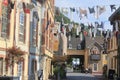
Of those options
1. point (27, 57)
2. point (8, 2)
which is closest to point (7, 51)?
point (8, 2)

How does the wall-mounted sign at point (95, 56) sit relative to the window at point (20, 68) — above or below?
above

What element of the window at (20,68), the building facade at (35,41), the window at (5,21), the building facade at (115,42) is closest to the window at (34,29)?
the building facade at (35,41)

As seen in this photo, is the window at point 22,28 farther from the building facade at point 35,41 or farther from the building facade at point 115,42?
the building facade at point 115,42

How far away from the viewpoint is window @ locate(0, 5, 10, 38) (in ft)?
78.6

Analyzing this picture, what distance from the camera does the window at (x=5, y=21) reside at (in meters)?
24.0

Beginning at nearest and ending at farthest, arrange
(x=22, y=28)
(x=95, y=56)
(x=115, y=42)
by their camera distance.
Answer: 1. (x=22, y=28)
2. (x=115, y=42)
3. (x=95, y=56)

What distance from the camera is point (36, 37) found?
3444 cm

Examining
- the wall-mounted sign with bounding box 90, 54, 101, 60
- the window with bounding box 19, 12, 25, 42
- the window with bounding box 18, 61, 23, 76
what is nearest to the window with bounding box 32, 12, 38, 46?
the window with bounding box 19, 12, 25, 42

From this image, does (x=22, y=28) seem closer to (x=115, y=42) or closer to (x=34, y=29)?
(x=34, y=29)

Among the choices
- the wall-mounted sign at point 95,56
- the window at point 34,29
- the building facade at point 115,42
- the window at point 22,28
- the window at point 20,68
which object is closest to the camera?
the window at point 20,68

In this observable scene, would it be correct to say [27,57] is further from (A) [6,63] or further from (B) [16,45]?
(A) [6,63]

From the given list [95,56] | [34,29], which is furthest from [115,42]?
[95,56]

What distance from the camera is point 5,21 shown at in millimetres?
24438

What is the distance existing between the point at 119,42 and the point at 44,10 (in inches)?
552
